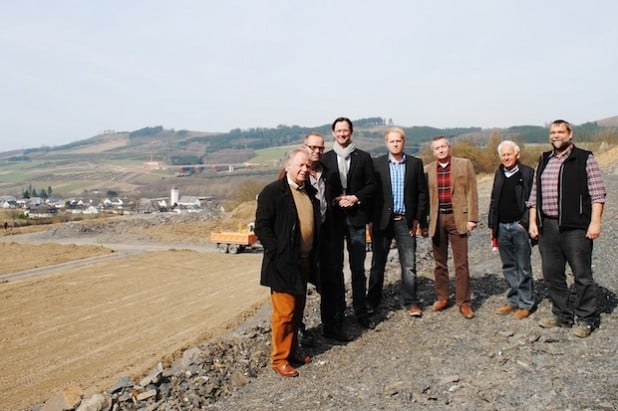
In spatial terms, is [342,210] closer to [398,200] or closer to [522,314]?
[398,200]

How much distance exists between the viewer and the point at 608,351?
15.4 feet

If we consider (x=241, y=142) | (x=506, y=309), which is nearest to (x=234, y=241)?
(x=506, y=309)

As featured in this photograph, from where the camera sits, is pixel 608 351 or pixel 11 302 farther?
pixel 11 302

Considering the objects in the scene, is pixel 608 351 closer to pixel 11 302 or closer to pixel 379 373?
pixel 379 373

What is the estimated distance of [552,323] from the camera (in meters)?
5.24

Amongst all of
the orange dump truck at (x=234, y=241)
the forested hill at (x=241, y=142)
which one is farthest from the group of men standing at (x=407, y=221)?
the forested hill at (x=241, y=142)

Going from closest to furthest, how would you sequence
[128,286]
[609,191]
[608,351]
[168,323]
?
[608,351]
[168,323]
[128,286]
[609,191]

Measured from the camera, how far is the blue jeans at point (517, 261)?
560 cm

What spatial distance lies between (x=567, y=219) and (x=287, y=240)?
2.47 metres

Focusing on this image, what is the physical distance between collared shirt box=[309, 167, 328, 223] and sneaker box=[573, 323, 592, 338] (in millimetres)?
2485

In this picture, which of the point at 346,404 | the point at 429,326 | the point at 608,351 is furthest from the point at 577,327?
the point at 346,404

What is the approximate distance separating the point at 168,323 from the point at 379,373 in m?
7.03

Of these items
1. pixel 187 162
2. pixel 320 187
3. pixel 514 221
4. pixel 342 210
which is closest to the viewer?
pixel 320 187

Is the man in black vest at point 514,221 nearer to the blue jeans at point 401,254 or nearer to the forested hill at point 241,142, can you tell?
the blue jeans at point 401,254
